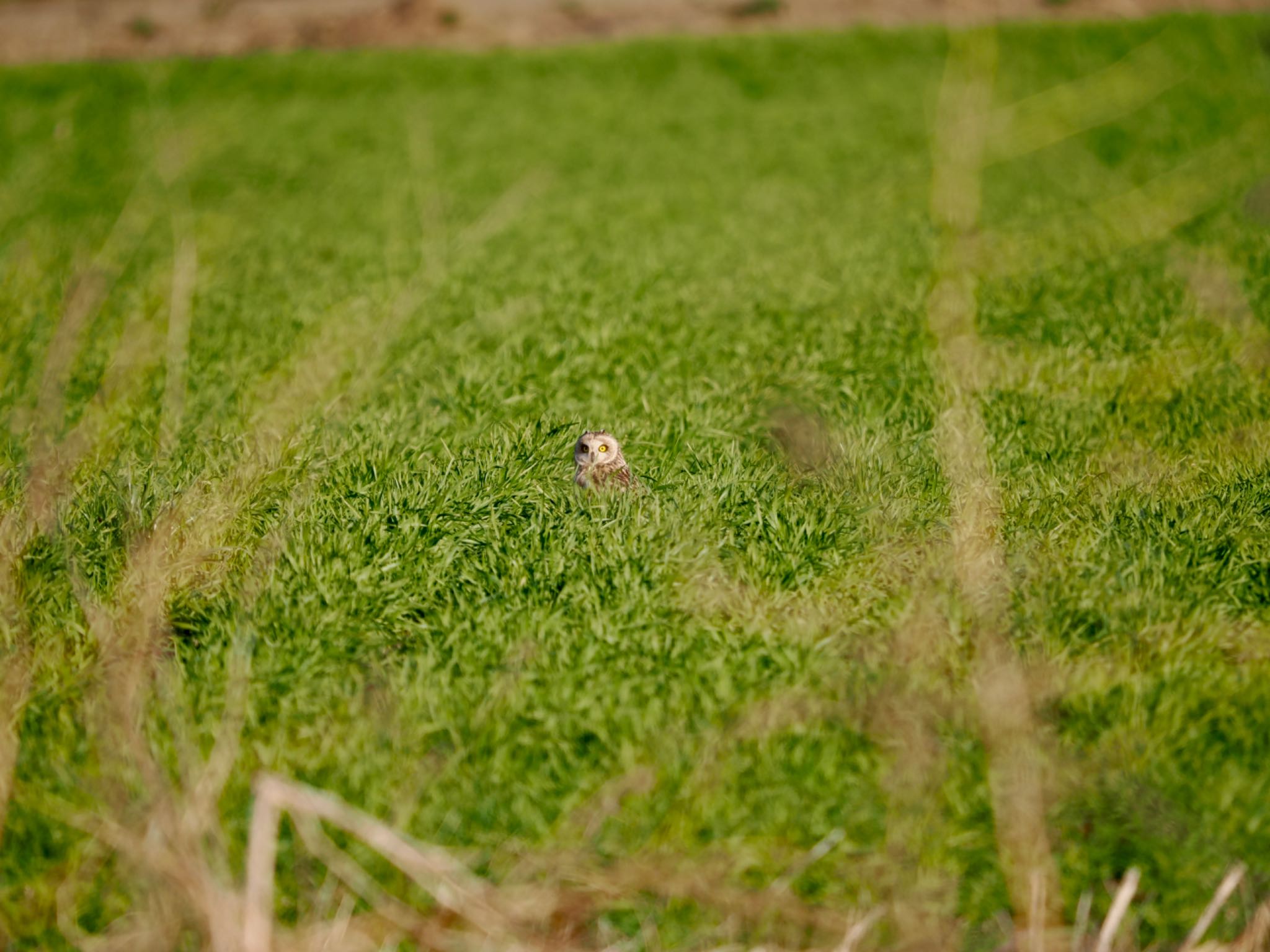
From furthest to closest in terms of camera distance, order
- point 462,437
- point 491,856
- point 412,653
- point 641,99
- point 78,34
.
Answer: point 78,34 → point 641,99 → point 462,437 → point 412,653 → point 491,856

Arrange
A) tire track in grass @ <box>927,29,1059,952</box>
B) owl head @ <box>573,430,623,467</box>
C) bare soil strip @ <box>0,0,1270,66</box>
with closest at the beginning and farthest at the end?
1. tire track in grass @ <box>927,29,1059,952</box>
2. owl head @ <box>573,430,623,467</box>
3. bare soil strip @ <box>0,0,1270,66</box>

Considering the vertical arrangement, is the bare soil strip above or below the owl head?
above

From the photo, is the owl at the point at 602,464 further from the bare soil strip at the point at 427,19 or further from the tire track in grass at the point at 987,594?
the bare soil strip at the point at 427,19

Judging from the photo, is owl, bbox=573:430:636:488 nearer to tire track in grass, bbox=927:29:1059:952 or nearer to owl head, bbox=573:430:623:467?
owl head, bbox=573:430:623:467

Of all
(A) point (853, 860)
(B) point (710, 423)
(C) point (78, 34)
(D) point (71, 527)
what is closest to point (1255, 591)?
(A) point (853, 860)

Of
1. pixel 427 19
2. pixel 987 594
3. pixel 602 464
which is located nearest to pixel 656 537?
pixel 602 464

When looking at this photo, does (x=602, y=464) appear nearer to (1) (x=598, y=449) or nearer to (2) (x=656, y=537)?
(1) (x=598, y=449)

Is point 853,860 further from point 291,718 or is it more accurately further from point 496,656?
point 291,718


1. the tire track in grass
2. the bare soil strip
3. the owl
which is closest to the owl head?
the owl
